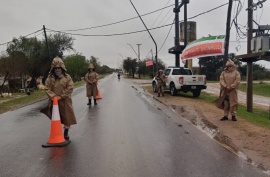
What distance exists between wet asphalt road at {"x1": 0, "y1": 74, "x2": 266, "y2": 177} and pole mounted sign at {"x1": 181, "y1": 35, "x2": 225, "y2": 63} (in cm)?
747

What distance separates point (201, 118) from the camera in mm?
11656

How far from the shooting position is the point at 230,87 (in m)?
10.4

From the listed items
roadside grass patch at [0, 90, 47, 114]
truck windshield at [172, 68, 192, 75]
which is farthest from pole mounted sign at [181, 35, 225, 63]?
roadside grass patch at [0, 90, 47, 114]

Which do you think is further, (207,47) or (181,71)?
(181,71)

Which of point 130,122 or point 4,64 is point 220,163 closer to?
point 130,122

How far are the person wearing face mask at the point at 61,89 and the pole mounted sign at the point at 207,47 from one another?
34.5ft

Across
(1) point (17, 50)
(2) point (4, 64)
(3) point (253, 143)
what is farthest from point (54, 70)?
(1) point (17, 50)

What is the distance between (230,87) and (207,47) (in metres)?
7.54

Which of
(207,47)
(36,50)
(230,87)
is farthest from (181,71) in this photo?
(36,50)

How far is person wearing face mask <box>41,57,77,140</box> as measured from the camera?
7773mm

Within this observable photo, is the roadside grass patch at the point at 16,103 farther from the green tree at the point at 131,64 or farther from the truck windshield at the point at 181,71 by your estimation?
the green tree at the point at 131,64

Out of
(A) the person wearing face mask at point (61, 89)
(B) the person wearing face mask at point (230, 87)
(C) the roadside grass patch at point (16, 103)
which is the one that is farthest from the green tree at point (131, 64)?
(A) the person wearing face mask at point (61, 89)

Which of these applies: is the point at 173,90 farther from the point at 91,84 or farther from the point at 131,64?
the point at 131,64

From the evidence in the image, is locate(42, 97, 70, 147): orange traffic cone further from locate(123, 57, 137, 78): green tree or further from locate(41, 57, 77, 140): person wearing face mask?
locate(123, 57, 137, 78): green tree
